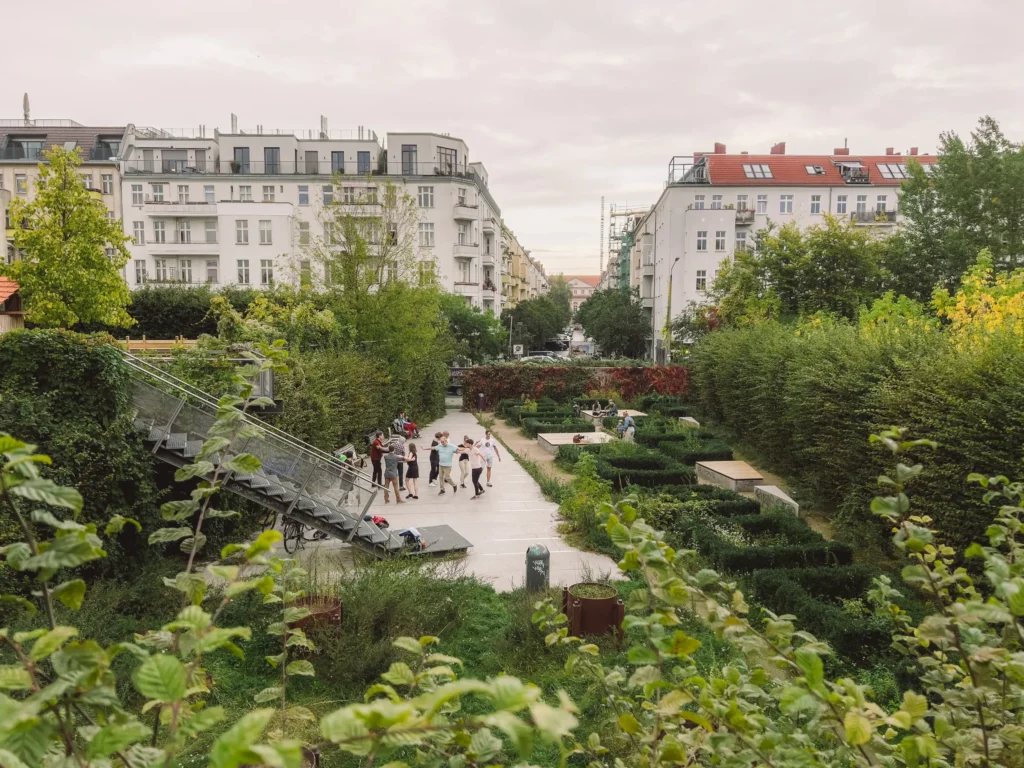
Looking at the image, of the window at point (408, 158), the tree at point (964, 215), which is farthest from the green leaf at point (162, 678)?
the window at point (408, 158)

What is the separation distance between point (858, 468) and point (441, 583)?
9.16 metres

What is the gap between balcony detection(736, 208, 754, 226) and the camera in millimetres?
50062

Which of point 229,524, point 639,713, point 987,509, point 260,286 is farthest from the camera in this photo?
point 260,286

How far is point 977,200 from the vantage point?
32.2 metres

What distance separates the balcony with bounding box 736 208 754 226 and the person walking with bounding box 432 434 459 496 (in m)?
39.0

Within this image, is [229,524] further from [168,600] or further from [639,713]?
[639,713]

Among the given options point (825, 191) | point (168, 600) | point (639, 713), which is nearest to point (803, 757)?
point (639, 713)

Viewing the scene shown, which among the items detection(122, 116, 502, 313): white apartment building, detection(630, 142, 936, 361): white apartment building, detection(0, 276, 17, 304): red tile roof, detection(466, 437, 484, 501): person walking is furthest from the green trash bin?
detection(630, 142, 936, 361): white apartment building

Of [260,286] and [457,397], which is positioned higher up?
[260,286]

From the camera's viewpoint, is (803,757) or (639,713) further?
(639,713)

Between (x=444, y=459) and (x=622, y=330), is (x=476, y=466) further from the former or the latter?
(x=622, y=330)

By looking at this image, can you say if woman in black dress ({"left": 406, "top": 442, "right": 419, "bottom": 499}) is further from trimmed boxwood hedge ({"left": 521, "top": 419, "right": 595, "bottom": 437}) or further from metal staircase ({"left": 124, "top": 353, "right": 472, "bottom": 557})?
trimmed boxwood hedge ({"left": 521, "top": 419, "right": 595, "bottom": 437})

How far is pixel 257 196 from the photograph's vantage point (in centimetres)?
4878

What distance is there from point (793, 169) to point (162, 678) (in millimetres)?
57192
